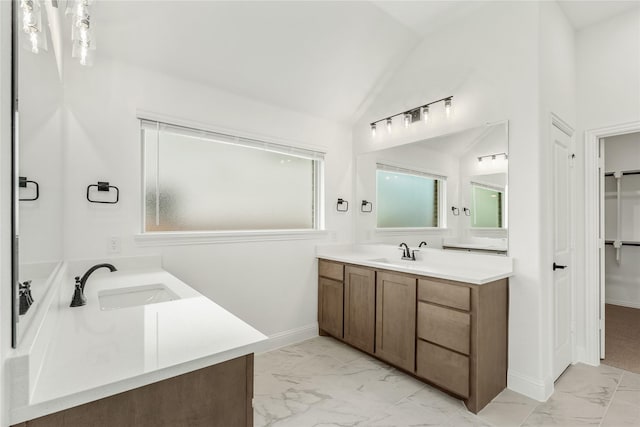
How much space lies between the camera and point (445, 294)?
2.15 metres

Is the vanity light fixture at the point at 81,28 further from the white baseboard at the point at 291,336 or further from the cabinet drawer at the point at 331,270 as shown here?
the white baseboard at the point at 291,336

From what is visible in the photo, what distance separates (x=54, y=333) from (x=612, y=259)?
235 inches

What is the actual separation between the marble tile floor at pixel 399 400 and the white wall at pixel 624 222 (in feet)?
7.76

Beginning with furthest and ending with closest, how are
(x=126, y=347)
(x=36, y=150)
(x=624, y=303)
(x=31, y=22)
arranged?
(x=624, y=303) < (x=36, y=150) < (x=126, y=347) < (x=31, y=22)

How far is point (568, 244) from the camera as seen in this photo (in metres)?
2.64

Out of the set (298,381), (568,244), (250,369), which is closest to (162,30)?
(250,369)

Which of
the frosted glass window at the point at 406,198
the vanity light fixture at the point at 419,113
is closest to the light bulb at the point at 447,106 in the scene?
the vanity light fixture at the point at 419,113

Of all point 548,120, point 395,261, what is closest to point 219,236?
point 395,261

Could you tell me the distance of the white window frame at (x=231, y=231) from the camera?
7.68 ft

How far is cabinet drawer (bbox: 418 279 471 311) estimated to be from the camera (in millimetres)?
2047

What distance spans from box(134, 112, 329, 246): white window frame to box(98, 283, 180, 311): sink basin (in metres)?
0.61

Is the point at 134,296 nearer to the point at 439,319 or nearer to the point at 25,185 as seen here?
the point at 25,185

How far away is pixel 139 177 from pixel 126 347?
5.51 feet

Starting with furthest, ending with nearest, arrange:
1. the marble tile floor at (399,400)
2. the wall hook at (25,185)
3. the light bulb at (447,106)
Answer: the light bulb at (447,106), the marble tile floor at (399,400), the wall hook at (25,185)
